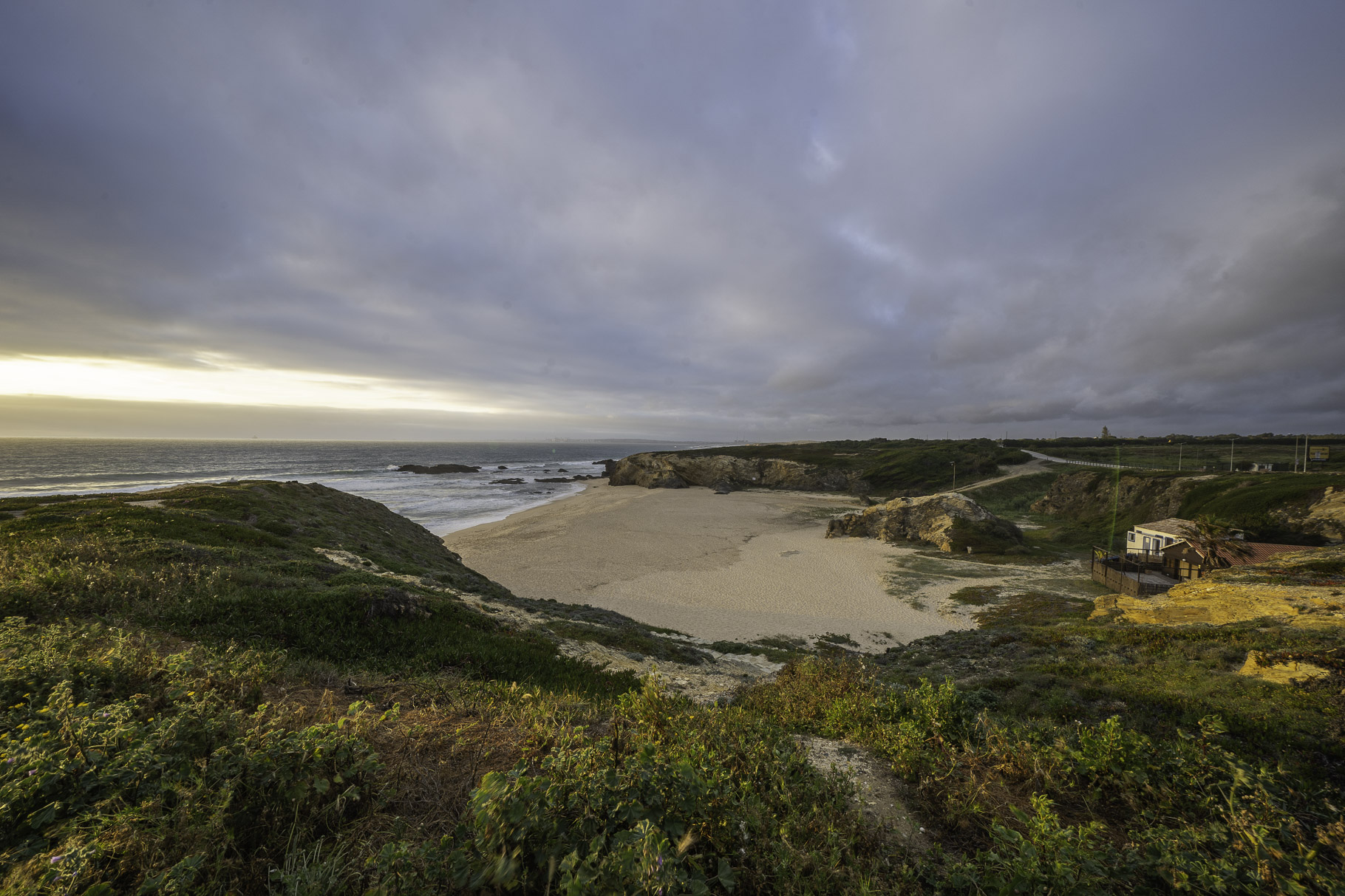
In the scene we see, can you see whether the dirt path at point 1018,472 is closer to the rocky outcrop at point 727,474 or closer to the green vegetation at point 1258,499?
the rocky outcrop at point 727,474

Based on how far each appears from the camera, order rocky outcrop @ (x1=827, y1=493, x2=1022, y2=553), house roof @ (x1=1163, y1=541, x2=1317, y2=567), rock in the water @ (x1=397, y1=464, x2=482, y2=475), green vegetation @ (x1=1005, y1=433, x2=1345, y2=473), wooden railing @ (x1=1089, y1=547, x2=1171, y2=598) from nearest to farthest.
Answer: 1. wooden railing @ (x1=1089, y1=547, x2=1171, y2=598)
2. house roof @ (x1=1163, y1=541, x2=1317, y2=567)
3. rocky outcrop @ (x1=827, y1=493, x2=1022, y2=553)
4. green vegetation @ (x1=1005, y1=433, x2=1345, y2=473)
5. rock in the water @ (x1=397, y1=464, x2=482, y2=475)

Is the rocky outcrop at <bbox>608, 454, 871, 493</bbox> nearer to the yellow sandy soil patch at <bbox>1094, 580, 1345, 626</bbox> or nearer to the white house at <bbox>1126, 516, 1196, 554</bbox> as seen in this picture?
the white house at <bbox>1126, 516, 1196, 554</bbox>

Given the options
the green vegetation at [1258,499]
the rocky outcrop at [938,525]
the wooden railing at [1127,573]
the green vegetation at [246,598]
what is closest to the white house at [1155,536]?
the wooden railing at [1127,573]

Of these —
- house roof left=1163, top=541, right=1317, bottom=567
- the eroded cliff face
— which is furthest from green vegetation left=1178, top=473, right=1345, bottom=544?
house roof left=1163, top=541, right=1317, bottom=567

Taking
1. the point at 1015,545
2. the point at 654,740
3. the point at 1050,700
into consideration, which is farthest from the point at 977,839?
the point at 1015,545

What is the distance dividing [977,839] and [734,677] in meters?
8.33

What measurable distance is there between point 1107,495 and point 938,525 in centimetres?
2358

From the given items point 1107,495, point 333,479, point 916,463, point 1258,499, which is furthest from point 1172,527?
point 333,479

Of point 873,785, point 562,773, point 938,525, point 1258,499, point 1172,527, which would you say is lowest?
point 938,525

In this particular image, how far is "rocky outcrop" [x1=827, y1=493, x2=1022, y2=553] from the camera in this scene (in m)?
36.9

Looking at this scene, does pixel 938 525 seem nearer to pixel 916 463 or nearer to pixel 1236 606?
pixel 1236 606

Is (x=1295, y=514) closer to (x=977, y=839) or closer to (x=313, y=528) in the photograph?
(x=977, y=839)

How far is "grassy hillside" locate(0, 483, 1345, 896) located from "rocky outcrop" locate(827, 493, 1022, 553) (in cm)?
2948

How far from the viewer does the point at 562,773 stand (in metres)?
3.54
